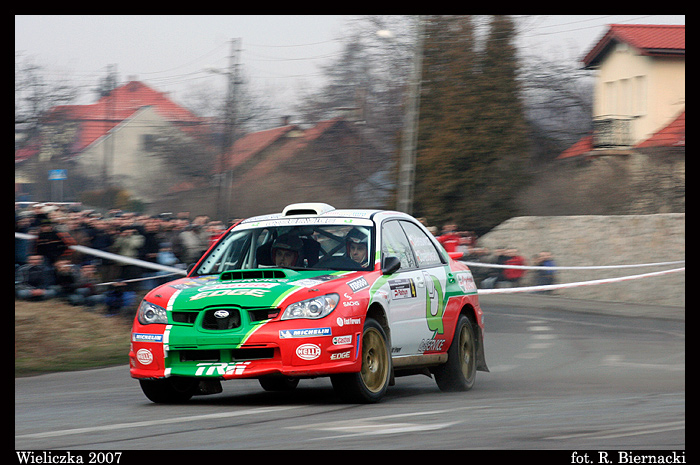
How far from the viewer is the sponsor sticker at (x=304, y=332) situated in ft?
27.9

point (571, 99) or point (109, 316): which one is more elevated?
point (571, 99)

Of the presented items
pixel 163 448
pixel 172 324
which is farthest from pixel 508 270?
pixel 163 448

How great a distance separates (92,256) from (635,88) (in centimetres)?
2868

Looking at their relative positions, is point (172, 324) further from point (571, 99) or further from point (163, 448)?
point (571, 99)

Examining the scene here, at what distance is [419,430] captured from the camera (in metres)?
7.12

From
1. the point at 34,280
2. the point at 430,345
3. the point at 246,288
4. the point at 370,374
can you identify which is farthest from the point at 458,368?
the point at 34,280

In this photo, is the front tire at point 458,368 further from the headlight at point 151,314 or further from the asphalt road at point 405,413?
the headlight at point 151,314

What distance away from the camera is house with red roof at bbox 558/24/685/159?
37969mm

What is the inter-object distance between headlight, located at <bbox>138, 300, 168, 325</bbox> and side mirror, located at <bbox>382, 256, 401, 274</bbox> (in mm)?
1963

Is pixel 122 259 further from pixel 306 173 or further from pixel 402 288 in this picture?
pixel 306 173

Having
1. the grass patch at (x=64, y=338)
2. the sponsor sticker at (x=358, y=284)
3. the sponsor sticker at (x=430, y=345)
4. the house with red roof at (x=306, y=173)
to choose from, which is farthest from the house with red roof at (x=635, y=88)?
the sponsor sticker at (x=358, y=284)

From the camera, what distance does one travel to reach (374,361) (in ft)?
29.7

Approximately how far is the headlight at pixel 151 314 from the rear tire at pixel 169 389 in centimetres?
49
